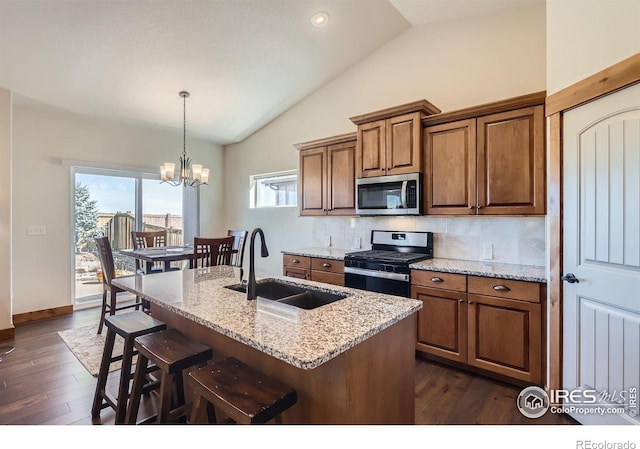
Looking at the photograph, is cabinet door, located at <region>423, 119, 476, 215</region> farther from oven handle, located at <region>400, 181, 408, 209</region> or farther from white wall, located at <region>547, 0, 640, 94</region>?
white wall, located at <region>547, 0, 640, 94</region>

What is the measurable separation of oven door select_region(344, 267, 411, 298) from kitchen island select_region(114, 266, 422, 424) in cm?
122

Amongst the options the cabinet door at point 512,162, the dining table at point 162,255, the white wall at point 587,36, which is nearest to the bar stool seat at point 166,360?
the dining table at point 162,255

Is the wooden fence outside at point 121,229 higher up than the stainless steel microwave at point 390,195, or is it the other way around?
the stainless steel microwave at point 390,195

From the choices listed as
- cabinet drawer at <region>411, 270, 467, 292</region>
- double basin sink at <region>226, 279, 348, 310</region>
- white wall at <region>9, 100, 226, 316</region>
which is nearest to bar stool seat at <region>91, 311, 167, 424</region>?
double basin sink at <region>226, 279, 348, 310</region>

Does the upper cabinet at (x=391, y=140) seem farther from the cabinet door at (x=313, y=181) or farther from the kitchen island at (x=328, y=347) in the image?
the kitchen island at (x=328, y=347)

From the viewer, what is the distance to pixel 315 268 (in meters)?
3.57

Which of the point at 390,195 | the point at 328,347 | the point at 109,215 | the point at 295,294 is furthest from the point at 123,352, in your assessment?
the point at 109,215

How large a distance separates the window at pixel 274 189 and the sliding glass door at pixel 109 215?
4.50 feet

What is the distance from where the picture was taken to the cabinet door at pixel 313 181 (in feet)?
12.7

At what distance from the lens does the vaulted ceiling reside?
2.73 metres

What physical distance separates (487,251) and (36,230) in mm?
5095

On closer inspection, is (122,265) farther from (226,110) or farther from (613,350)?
(613,350)

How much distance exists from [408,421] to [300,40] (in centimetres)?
344

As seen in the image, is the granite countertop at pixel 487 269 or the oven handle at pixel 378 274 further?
the oven handle at pixel 378 274
